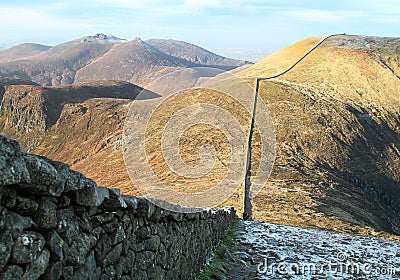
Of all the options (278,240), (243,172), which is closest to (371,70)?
(243,172)

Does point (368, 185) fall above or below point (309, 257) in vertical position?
below

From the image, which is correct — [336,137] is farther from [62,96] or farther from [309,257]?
[62,96]

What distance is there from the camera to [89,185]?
506 cm

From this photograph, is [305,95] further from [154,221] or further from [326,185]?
[154,221]

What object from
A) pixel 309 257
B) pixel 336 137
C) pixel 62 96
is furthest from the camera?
pixel 62 96

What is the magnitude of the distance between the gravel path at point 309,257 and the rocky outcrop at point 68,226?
5507 mm

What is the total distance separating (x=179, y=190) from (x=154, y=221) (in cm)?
2640

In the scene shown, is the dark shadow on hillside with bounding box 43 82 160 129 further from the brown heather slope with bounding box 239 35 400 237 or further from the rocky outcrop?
the rocky outcrop

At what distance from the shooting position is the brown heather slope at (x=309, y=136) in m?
37.2

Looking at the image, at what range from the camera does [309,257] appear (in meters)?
14.8

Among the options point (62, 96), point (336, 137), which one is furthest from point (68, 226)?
point (62, 96)

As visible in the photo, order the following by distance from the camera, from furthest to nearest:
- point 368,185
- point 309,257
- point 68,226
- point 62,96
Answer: point 62,96 < point 368,185 < point 309,257 < point 68,226

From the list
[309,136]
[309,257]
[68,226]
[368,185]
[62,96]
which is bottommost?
[368,185]

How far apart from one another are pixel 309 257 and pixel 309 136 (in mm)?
47392
